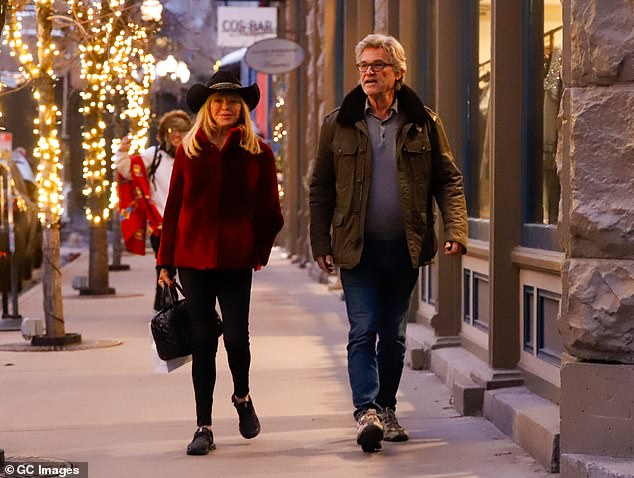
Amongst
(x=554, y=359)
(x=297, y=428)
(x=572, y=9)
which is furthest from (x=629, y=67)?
(x=297, y=428)

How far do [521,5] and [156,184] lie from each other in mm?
5495

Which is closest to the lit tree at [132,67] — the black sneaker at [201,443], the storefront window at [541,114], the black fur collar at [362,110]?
the storefront window at [541,114]

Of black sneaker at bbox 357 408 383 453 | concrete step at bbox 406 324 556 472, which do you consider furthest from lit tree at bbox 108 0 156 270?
black sneaker at bbox 357 408 383 453

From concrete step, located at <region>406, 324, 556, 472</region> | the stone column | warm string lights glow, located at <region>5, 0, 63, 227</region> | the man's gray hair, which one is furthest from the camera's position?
warm string lights glow, located at <region>5, 0, 63, 227</region>

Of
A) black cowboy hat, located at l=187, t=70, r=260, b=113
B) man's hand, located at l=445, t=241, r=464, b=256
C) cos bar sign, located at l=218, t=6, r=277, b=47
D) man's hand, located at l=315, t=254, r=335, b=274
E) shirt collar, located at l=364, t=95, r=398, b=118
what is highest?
cos bar sign, located at l=218, t=6, r=277, b=47

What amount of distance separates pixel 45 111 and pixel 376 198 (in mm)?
5850

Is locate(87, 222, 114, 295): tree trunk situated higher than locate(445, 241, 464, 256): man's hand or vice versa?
locate(445, 241, 464, 256): man's hand

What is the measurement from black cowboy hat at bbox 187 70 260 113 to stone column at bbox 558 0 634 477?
6.45 feet

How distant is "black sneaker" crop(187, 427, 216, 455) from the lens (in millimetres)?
7621

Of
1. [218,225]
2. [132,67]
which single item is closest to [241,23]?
[132,67]

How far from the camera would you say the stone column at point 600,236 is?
6508mm

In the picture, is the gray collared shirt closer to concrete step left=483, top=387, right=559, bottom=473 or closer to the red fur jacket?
the red fur jacket

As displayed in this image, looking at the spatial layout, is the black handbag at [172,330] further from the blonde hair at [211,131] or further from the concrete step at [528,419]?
the concrete step at [528,419]

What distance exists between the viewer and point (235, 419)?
29.0 ft
